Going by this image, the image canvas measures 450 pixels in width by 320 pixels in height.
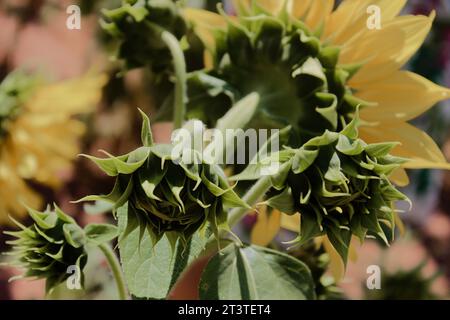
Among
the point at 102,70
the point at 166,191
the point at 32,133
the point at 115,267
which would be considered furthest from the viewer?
the point at 102,70

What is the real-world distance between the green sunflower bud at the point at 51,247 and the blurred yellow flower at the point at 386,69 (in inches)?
6.0

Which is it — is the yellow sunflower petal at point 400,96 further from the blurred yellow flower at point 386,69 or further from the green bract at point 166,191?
the green bract at point 166,191

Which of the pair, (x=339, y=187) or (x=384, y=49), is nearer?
(x=339, y=187)

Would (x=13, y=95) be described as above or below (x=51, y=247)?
above

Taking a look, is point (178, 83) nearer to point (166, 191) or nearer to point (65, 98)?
point (166, 191)

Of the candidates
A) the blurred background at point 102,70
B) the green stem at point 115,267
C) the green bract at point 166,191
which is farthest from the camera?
the blurred background at point 102,70

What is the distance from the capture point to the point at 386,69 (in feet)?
1.58

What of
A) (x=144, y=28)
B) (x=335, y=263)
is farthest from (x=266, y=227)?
(x=144, y=28)

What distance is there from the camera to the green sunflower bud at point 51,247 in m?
0.41

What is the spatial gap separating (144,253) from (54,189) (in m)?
0.57

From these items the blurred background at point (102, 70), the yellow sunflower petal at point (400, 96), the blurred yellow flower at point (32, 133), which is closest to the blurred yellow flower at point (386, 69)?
the yellow sunflower petal at point (400, 96)

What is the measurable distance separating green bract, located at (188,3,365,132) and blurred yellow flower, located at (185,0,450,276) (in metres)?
0.01

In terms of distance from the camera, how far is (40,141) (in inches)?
28.0

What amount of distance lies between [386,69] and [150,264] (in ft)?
0.66
